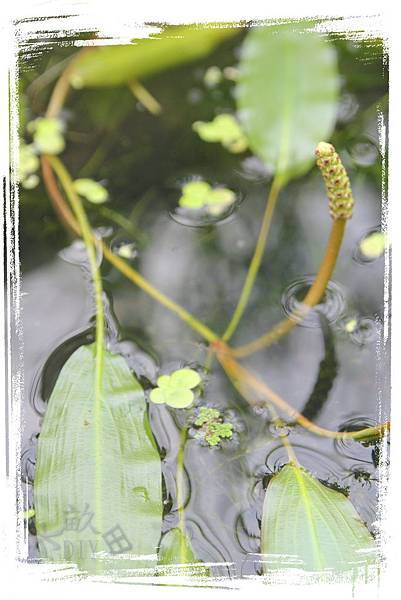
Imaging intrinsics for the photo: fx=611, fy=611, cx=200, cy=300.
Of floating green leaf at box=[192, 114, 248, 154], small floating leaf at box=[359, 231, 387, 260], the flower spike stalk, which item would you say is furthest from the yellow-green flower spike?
floating green leaf at box=[192, 114, 248, 154]

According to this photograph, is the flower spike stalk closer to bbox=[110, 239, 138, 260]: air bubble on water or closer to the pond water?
the pond water

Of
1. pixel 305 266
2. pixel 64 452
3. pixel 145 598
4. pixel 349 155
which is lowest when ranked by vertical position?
pixel 145 598

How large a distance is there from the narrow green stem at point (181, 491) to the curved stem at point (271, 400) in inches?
5.1

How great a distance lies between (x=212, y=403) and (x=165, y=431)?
91 mm

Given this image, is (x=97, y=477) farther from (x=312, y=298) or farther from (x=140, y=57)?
(x=140, y=57)

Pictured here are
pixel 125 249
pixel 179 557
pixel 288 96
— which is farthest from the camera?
pixel 288 96

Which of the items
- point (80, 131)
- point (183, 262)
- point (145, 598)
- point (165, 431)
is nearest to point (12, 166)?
point (80, 131)

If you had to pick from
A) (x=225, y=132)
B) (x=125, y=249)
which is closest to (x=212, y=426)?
(x=125, y=249)

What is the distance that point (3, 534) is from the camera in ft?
2.94

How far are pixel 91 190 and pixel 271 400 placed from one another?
0.59 metres

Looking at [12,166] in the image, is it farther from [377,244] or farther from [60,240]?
[377,244]

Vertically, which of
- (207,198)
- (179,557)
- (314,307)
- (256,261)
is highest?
(207,198)

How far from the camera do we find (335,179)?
96 centimetres

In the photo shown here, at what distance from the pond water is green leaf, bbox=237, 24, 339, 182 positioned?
0.04 metres
